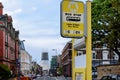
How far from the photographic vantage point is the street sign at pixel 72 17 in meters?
7.82

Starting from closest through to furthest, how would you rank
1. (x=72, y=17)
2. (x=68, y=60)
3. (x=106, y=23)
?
(x=72, y=17) → (x=106, y=23) → (x=68, y=60)

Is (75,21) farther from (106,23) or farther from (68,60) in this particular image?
(68,60)

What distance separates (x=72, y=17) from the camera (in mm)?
7844

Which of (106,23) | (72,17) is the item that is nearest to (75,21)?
(72,17)

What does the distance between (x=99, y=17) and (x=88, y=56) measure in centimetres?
3628

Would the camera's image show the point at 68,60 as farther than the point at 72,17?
Yes

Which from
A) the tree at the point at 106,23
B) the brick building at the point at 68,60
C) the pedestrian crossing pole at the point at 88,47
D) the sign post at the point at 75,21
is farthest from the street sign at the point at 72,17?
the brick building at the point at 68,60

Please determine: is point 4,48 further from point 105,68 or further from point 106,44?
point 106,44

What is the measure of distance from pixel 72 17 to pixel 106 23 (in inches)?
1325

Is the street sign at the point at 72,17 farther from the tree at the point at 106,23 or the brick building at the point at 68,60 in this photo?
the brick building at the point at 68,60

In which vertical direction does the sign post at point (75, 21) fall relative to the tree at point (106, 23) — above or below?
below

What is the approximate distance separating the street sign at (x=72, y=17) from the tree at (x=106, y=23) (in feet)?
84.8

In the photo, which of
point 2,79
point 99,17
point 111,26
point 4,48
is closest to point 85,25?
point 111,26

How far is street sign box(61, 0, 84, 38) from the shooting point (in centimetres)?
782
